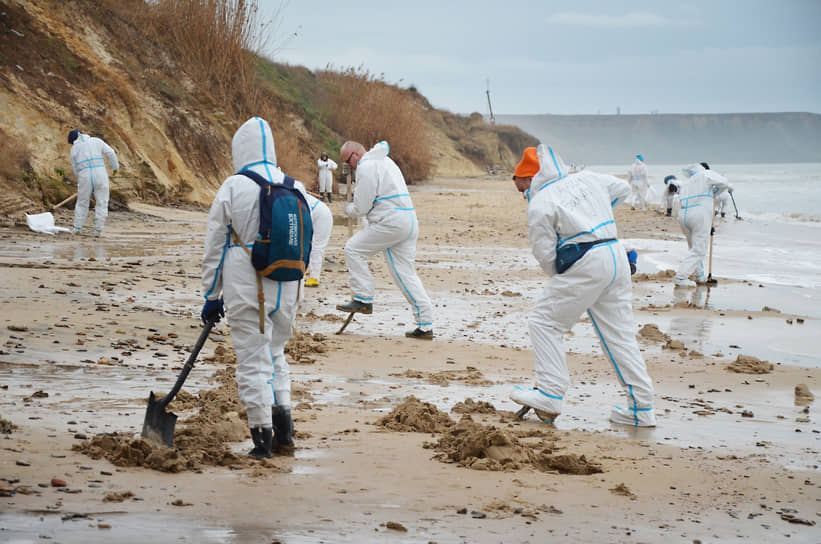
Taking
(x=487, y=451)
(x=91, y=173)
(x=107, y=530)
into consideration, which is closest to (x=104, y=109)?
(x=91, y=173)

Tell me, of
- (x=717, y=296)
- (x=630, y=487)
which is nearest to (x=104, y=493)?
(x=630, y=487)

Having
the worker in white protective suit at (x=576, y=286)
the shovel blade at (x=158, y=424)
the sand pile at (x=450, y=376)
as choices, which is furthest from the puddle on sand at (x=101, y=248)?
the worker in white protective suit at (x=576, y=286)

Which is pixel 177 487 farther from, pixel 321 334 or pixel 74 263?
pixel 74 263

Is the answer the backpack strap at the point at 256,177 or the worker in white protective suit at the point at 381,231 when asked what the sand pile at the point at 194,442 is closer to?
the backpack strap at the point at 256,177

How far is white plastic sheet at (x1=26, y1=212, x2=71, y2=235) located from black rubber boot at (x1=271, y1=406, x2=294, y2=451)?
1141 centimetres

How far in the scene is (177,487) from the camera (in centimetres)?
400

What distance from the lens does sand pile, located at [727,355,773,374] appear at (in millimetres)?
7672

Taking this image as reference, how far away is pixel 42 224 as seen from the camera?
1481 cm

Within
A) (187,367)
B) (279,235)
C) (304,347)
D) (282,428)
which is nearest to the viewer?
(279,235)

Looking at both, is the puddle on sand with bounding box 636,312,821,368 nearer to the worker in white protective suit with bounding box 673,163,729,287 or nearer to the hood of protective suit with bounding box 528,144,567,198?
the worker in white protective suit with bounding box 673,163,729,287

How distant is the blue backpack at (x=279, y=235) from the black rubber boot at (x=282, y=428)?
789 millimetres

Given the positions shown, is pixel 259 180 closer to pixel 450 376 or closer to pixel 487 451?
pixel 487 451

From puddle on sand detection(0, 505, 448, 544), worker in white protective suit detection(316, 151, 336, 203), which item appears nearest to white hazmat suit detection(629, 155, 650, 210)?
worker in white protective suit detection(316, 151, 336, 203)

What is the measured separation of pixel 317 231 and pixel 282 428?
5.49m
